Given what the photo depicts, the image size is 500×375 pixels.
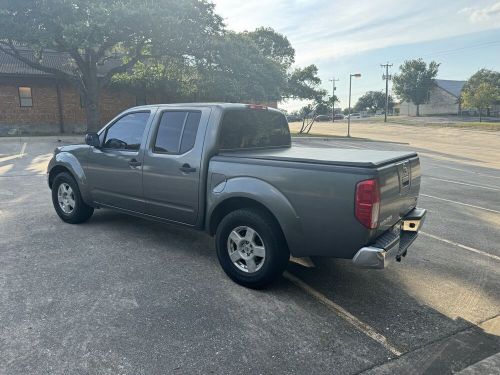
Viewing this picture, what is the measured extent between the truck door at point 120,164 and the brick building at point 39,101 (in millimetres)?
22734

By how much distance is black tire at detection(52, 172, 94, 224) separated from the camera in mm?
6039

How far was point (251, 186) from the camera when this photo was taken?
13.0ft

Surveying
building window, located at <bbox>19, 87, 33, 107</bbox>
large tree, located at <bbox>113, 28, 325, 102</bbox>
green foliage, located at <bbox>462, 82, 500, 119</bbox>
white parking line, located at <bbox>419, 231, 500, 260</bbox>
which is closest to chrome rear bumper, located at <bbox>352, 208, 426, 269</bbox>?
white parking line, located at <bbox>419, 231, 500, 260</bbox>

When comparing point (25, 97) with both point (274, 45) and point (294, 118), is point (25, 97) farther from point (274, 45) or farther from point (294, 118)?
point (294, 118)

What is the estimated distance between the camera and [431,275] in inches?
179

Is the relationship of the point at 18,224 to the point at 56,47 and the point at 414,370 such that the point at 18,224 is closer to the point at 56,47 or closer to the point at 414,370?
the point at 414,370

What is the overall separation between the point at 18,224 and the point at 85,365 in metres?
4.23

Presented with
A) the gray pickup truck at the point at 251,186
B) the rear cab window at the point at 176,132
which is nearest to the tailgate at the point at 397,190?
the gray pickup truck at the point at 251,186

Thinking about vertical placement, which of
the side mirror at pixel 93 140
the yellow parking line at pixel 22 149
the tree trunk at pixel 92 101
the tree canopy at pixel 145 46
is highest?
the tree canopy at pixel 145 46

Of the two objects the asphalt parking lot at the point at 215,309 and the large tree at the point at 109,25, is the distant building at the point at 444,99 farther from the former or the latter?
the asphalt parking lot at the point at 215,309

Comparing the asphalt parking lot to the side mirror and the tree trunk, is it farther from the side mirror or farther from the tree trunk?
the tree trunk

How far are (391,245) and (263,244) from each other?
1.19 metres

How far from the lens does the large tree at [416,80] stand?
85812mm

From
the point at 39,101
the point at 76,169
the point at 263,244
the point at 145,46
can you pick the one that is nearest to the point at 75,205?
the point at 76,169
